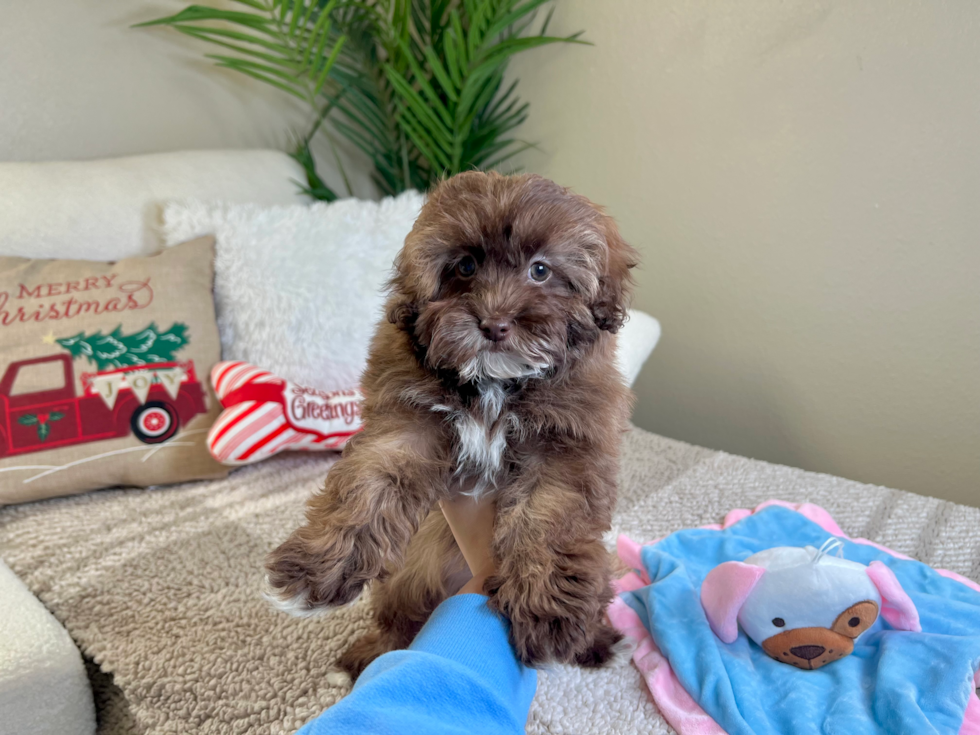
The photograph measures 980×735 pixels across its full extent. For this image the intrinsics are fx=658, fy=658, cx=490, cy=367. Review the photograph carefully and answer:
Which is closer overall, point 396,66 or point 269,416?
point 269,416

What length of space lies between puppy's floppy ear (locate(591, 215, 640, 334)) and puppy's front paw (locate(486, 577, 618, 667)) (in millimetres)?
443

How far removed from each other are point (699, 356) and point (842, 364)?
1.93ft

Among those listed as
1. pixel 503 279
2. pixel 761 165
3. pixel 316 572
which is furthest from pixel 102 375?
pixel 761 165

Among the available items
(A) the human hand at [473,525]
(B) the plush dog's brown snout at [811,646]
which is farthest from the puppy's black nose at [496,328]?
(B) the plush dog's brown snout at [811,646]

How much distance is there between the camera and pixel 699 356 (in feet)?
9.55

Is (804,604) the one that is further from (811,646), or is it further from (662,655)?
(662,655)

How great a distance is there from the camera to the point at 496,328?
3.32 ft

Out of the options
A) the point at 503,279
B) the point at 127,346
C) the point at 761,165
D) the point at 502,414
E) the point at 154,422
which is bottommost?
the point at 154,422

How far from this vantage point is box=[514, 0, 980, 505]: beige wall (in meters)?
2.14

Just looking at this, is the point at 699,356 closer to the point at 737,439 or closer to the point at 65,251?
the point at 737,439

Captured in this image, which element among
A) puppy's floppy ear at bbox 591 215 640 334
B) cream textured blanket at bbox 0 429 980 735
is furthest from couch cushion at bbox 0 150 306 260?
puppy's floppy ear at bbox 591 215 640 334

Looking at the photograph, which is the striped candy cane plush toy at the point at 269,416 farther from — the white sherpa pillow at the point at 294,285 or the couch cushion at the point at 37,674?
the couch cushion at the point at 37,674

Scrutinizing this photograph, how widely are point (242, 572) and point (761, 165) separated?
2.27 m

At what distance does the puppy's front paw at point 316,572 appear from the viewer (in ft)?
3.22
